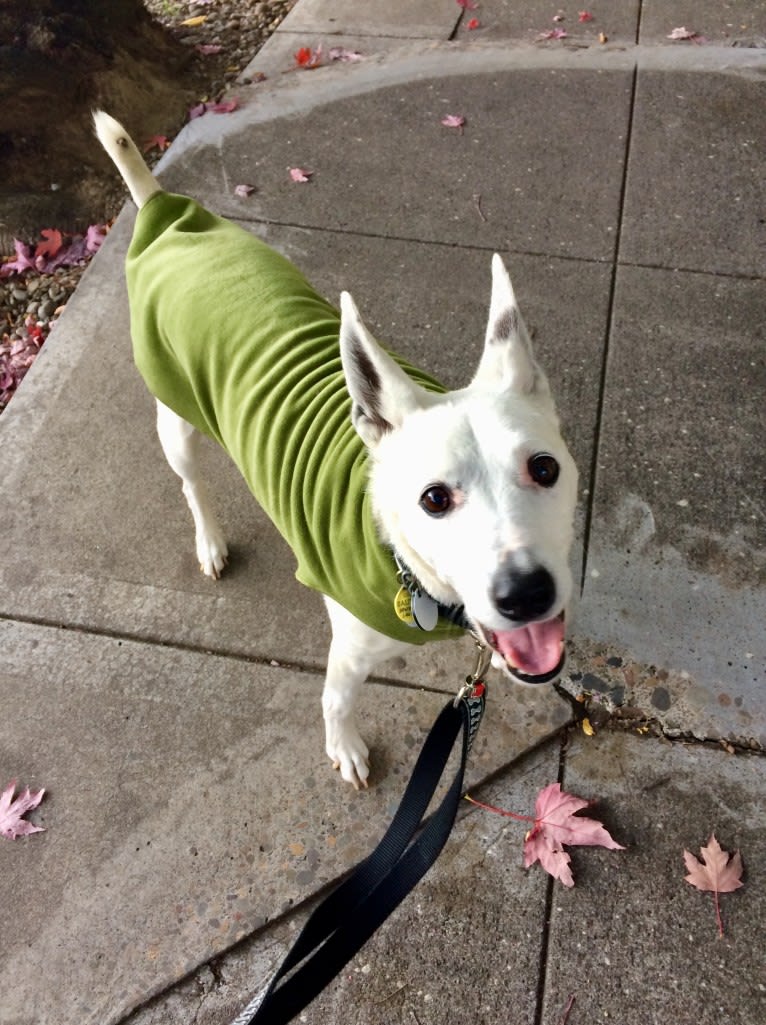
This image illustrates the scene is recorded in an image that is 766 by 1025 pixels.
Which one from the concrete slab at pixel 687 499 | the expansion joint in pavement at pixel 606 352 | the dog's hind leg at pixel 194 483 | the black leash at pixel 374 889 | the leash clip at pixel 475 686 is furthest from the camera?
the expansion joint in pavement at pixel 606 352

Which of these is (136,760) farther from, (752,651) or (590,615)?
(752,651)

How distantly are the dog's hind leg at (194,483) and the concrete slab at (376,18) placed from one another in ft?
14.4

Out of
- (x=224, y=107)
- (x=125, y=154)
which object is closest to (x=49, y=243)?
(x=224, y=107)

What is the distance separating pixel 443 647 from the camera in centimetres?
314

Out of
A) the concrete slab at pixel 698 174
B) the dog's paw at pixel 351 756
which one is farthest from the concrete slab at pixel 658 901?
the concrete slab at pixel 698 174

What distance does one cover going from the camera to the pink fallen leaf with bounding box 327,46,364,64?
581 centimetres

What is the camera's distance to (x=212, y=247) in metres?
2.85

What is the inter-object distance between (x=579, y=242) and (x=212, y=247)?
2511 mm

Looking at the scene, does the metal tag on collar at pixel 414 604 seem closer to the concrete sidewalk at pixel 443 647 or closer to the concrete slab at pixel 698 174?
the concrete sidewalk at pixel 443 647

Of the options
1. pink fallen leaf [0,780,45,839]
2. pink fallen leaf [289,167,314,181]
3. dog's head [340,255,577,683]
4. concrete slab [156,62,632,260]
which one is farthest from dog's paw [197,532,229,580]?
pink fallen leaf [289,167,314,181]

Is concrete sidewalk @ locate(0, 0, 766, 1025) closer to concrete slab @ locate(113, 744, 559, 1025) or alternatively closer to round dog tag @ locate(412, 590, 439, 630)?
concrete slab @ locate(113, 744, 559, 1025)

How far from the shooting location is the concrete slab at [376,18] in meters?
6.02

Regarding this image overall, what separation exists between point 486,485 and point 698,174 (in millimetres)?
3909

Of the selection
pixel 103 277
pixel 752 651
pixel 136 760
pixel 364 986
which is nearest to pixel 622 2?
pixel 103 277
